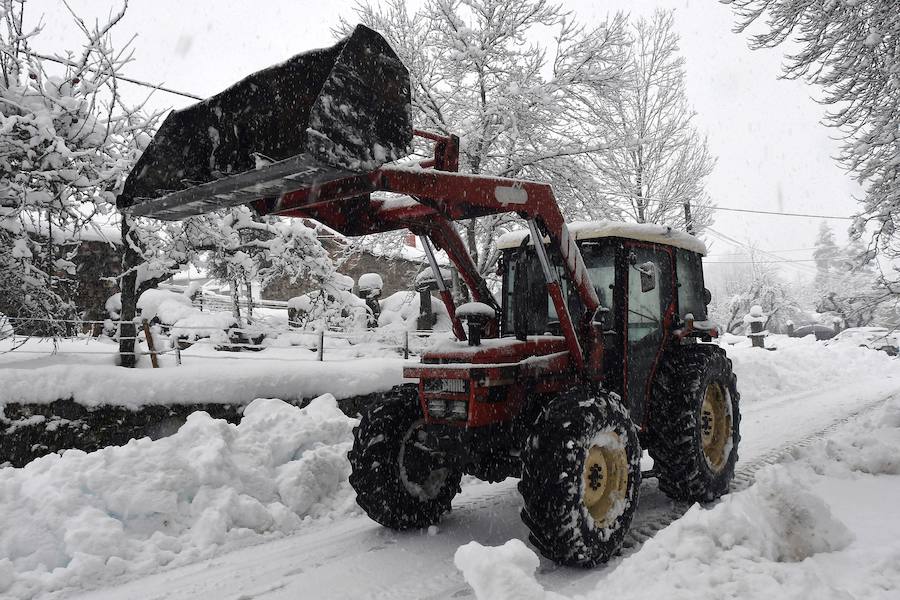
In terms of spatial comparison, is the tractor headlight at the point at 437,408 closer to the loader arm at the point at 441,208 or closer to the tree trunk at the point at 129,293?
the loader arm at the point at 441,208

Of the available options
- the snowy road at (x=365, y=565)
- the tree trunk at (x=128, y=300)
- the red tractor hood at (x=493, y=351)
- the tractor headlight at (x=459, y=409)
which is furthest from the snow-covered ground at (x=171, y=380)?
the tractor headlight at (x=459, y=409)

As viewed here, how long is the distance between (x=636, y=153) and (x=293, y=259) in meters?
12.6

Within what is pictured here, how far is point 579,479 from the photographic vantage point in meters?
3.36

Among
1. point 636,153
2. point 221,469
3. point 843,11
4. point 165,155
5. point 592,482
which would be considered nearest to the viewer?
point 165,155

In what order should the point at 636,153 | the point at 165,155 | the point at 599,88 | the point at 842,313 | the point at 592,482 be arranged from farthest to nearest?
the point at 636,153
the point at 599,88
the point at 842,313
the point at 592,482
the point at 165,155

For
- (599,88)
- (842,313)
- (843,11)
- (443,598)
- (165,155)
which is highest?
(599,88)

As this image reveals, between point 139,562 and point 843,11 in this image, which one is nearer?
point 139,562

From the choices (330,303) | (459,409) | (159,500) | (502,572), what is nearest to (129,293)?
(330,303)

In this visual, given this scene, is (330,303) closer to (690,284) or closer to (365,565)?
(690,284)

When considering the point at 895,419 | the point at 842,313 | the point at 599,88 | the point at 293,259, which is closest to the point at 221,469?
the point at 293,259

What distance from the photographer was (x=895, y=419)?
20.4 ft

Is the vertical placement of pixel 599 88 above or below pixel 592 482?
above

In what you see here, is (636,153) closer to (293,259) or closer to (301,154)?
(293,259)

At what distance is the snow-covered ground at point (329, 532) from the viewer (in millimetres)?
2584
